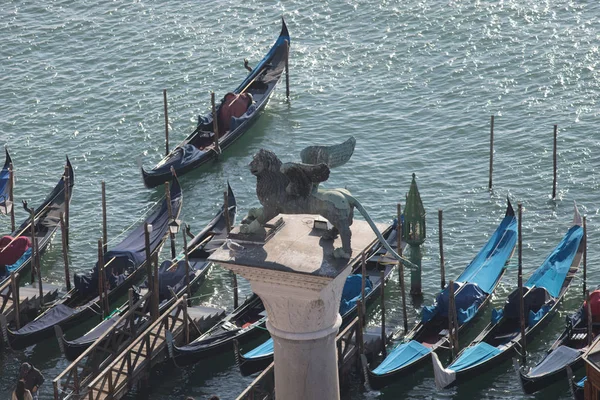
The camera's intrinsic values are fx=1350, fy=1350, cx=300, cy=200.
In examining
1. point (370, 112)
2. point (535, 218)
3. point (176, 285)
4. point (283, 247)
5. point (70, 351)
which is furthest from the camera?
point (370, 112)

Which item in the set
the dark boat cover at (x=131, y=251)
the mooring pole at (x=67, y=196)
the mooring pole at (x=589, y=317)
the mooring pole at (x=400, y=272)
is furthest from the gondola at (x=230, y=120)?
the mooring pole at (x=589, y=317)

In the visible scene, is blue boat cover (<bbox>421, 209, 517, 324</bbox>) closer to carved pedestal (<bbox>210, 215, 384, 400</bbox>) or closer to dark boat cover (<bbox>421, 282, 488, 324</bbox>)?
dark boat cover (<bbox>421, 282, 488, 324</bbox>)

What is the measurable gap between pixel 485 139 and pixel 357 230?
22620mm

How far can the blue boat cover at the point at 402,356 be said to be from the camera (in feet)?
75.6

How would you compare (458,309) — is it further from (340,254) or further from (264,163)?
(340,254)

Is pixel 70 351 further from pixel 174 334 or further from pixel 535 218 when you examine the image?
pixel 535 218

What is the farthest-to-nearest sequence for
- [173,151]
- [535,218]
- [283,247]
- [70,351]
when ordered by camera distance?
[173,151], [535,218], [70,351], [283,247]

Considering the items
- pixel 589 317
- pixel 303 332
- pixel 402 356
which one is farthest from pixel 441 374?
pixel 303 332

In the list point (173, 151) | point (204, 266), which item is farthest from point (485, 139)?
point (204, 266)

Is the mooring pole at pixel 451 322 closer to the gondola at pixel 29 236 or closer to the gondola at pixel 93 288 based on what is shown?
the gondola at pixel 93 288

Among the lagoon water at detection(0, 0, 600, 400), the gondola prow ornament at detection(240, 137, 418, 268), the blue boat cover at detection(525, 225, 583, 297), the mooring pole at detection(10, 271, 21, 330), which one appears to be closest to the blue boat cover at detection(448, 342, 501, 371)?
the lagoon water at detection(0, 0, 600, 400)

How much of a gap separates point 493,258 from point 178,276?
6.25m

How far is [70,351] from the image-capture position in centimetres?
2388

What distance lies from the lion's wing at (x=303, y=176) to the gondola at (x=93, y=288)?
13.3 meters
